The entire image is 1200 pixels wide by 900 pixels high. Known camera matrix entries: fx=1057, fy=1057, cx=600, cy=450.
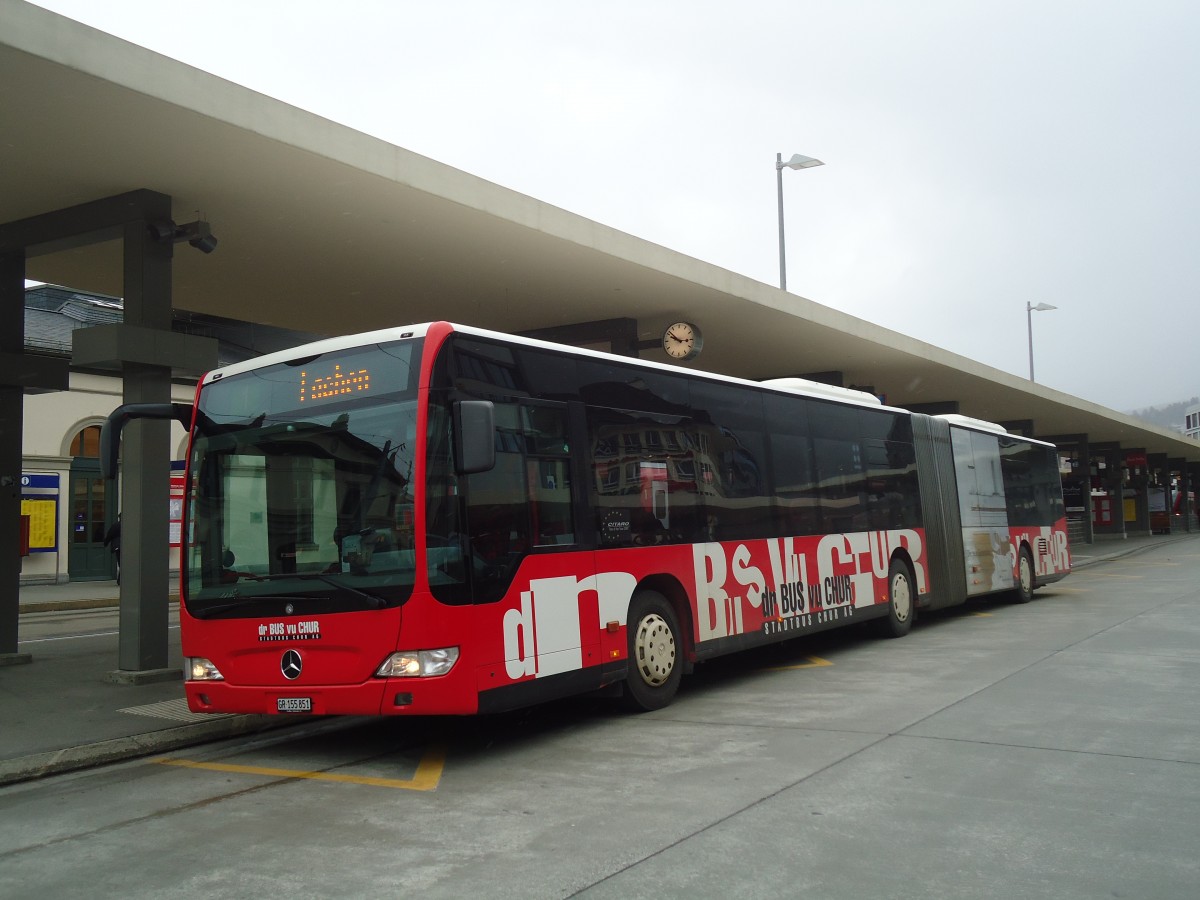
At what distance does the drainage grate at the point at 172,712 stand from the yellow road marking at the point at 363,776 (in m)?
0.88

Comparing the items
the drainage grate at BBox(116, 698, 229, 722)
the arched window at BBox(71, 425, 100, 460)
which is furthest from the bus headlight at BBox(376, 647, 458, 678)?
the arched window at BBox(71, 425, 100, 460)

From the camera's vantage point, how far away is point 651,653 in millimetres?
9086

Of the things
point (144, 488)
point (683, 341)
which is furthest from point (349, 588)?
point (683, 341)

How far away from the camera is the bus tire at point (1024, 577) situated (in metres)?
18.9

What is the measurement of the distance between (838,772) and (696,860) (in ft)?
6.28

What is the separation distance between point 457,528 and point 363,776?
69.8 inches

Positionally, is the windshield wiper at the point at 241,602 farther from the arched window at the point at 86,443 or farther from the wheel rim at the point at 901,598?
the arched window at the point at 86,443

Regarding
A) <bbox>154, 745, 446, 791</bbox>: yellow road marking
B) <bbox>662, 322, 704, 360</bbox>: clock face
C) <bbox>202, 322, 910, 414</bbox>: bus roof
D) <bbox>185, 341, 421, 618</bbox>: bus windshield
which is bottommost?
<bbox>154, 745, 446, 791</bbox>: yellow road marking

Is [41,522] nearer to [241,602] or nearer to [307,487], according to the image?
[241,602]

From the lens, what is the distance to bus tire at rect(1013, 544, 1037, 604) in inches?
742

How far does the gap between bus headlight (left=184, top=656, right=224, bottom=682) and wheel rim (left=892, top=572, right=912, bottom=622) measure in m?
9.11

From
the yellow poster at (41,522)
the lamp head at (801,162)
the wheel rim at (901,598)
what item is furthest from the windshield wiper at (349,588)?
the yellow poster at (41,522)

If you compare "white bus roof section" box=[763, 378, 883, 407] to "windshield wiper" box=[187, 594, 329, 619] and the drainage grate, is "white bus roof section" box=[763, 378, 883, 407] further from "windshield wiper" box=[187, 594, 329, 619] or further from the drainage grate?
the drainage grate

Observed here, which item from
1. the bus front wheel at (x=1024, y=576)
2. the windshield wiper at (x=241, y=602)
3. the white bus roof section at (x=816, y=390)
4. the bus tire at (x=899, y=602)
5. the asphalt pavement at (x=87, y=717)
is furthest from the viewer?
the bus front wheel at (x=1024, y=576)
